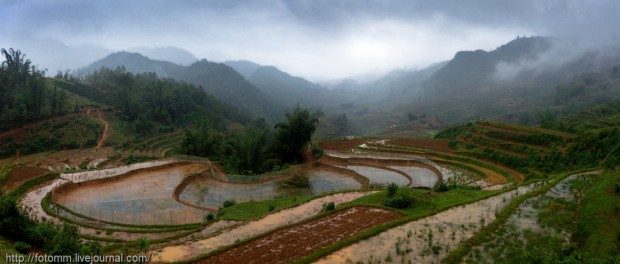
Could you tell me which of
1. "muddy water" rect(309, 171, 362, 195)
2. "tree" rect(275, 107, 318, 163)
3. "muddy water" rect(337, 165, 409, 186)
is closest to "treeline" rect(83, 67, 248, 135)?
"tree" rect(275, 107, 318, 163)

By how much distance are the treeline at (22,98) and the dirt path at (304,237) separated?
2557 inches

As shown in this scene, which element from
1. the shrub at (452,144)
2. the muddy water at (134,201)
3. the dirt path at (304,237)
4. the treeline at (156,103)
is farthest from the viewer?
the treeline at (156,103)

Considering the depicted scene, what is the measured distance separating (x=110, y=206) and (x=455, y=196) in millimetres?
22671

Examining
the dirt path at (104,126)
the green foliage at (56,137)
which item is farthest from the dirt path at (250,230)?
the dirt path at (104,126)

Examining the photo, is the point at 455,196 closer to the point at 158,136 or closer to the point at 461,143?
the point at 461,143

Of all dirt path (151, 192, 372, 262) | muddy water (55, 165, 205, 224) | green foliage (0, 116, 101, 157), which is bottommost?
muddy water (55, 165, 205, 224)

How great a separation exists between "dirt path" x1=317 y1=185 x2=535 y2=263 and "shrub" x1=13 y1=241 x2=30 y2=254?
37.5 ft

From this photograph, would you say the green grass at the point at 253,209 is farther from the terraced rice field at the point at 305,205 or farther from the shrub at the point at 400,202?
the shrub at the point at 400,202

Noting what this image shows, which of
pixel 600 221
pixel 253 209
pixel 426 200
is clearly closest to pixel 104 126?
pixel 253 209

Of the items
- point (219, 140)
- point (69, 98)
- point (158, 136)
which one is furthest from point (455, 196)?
point (69, 98)

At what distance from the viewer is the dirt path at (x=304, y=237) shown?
1675cm

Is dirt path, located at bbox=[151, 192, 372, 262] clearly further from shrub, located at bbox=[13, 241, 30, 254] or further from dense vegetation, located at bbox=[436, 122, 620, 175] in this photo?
dense vegetation, located at bbox=[436, 122, 620, 175]

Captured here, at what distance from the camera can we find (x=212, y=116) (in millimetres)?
106188

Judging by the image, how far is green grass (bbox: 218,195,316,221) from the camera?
24891 mm
